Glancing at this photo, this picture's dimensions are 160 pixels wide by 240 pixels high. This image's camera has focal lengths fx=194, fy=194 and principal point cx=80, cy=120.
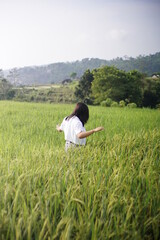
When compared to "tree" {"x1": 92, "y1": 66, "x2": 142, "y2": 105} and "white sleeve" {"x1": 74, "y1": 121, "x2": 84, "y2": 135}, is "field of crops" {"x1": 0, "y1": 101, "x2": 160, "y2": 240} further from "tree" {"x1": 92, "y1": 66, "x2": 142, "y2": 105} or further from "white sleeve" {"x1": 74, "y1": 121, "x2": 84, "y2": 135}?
"tree" {"x1": 92, "y1": 66, "x2": 142, "y2": 105}

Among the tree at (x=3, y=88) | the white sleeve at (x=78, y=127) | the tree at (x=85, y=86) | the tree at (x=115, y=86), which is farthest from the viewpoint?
the tree at (x=3, y=88)

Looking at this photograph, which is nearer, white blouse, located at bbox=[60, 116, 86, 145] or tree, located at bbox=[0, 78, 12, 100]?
white blouse, located at bbox=[60, 116, 86, 145]

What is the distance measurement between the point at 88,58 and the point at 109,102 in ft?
416

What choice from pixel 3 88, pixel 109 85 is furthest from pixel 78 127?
pixel 3 88

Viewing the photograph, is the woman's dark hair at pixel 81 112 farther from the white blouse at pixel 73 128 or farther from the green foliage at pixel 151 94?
the green foliage at pixel 151 94

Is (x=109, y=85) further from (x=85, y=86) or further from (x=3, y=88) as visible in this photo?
(x=3, y=88)

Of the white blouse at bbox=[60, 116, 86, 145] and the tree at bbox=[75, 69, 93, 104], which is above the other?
the tree at bbox=[75, 69, 93, 104]

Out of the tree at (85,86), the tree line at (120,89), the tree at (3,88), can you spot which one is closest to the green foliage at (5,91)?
the tree at (3,88)

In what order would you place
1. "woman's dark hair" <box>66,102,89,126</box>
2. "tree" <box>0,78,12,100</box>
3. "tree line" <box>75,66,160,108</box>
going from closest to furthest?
1. "woman's dark hair" <box>66,102,89,126</box>
2. "tree line" <box>75,66,160,108</box>
3. "tree" <box>0,78,12,100</box>

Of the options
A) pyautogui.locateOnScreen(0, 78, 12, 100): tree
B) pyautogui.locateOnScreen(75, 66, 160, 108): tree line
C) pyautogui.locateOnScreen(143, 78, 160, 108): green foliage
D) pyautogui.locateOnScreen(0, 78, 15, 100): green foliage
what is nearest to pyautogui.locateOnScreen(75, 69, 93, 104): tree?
pyautogui.locateOnScreen(75, 66, 160, 108): tree line

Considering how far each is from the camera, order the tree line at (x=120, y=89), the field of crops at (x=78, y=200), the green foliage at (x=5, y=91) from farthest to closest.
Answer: the green foliage at (x=5, y=91) < the tree line at (x=120, y=89) < the field of crops at (x=78, y=200)

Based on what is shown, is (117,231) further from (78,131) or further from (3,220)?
(78,131)

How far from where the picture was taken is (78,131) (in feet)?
8.53

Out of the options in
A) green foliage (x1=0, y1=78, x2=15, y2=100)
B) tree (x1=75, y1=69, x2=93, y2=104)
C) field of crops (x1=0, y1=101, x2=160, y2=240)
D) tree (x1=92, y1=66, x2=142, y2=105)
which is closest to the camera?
field of crops (x1=0, y1=101, x2=160, y2=240)
